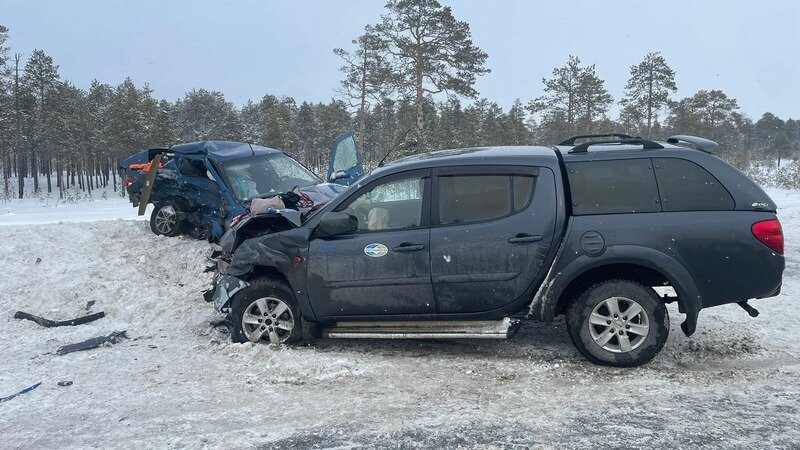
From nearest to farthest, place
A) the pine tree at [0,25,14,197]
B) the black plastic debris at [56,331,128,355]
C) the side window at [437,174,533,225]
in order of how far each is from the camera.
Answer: the side window at [437,174,533,225] → the black plastic debris at [56,331,128,355] → the pine tree at [0,25,14,197]

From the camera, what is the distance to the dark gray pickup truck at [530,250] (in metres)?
4.48

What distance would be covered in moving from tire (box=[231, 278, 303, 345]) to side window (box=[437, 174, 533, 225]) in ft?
5.42

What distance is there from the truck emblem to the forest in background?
16486 millimetres

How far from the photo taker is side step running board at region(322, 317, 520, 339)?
4738mm

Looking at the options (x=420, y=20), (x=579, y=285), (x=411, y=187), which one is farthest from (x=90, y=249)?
(x=420, y=20)

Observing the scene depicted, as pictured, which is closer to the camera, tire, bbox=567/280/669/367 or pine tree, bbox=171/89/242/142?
tire, bbox=567/280/669/367

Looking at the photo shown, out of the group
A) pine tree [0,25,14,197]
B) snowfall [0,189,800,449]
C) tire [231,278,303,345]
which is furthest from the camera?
pine tree [0,25,14,197]

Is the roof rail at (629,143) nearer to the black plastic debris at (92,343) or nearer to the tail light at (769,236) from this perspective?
the tail light at (769,236)

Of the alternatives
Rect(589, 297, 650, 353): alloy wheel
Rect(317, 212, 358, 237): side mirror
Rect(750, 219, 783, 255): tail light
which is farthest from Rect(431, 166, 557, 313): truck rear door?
Rect(750, 219, 783, 255): tail light

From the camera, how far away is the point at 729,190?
455 cm

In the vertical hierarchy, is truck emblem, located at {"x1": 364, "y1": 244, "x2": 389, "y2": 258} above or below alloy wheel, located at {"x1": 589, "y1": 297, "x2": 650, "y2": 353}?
above

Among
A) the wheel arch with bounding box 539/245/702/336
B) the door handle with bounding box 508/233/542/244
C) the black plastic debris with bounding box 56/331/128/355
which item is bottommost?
the black plastic debris with bounding box 56/331/128/355

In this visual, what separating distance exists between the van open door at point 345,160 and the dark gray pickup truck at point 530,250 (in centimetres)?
434

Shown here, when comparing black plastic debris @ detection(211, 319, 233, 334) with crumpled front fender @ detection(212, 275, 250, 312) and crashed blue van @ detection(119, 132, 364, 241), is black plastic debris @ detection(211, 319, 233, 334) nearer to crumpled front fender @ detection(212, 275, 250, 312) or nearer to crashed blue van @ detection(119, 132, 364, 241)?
crumpled front fender @ detection(212, 275, 250, 312)
